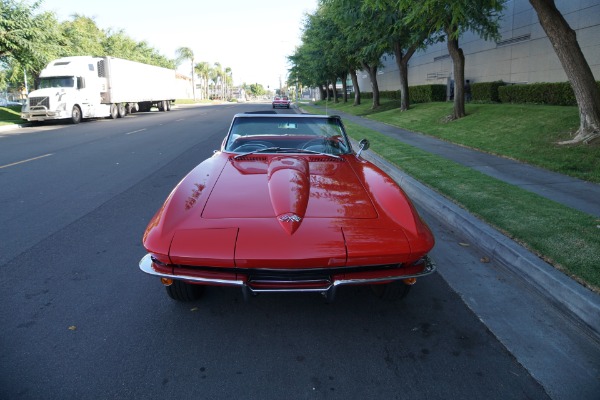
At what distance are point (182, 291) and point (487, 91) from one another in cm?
2065

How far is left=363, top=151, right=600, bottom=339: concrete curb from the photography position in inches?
125

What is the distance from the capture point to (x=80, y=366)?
261 cm

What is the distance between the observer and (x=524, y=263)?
12.9 feet

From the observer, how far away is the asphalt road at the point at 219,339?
245 cm

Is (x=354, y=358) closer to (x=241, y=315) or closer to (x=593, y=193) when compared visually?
(x=241, y=315)

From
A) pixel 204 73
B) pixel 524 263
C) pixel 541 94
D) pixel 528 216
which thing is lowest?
pixel 524 263

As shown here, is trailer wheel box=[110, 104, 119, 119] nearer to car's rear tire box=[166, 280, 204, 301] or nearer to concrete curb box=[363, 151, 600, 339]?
concrete curb box=[363, 151, 600, 339]

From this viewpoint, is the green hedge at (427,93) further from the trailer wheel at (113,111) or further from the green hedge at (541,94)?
the trailer wheel at (113,111)

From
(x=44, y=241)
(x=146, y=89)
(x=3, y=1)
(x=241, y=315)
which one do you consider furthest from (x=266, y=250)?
(x=146, y=89)

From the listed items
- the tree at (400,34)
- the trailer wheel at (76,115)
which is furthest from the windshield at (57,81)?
the tree at (400,34)

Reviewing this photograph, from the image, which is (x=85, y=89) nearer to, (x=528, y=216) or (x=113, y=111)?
(x=113, y=111)

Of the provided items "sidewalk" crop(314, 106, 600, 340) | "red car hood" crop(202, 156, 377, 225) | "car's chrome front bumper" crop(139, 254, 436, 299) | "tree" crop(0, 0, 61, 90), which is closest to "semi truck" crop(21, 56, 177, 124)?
"tree" crop(0, 0, 61, 90)

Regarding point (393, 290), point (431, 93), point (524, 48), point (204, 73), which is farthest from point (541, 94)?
point (204, 73)

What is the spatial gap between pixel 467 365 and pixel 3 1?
100 feet
